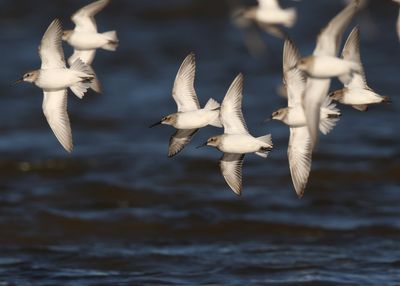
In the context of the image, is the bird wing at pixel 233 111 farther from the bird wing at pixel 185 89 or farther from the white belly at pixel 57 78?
the white belly at pixel 57 78

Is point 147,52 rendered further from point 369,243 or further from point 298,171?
point 298,171

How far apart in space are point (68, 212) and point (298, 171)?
6380 millimetres

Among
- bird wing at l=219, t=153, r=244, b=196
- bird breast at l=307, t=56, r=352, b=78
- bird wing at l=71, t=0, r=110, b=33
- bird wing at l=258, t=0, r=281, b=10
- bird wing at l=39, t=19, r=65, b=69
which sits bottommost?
bird wing at l=219, t=153, r=244, b=196

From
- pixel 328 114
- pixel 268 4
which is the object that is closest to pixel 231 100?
pixel 328 114

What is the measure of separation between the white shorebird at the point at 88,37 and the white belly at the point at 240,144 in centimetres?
150

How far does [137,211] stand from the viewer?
15.6 metres

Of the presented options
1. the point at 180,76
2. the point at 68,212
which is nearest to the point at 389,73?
the point at 68,212

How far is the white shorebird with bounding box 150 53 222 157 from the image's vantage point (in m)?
9.59

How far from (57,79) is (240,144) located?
1.71 metres

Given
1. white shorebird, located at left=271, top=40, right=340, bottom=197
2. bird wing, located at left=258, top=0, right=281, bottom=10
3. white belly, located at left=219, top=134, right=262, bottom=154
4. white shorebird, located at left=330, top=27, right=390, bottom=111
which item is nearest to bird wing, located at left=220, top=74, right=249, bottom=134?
white belly, located at left=219, top=134, right=262, bottom=154

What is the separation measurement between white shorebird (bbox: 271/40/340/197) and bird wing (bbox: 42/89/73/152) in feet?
6.20

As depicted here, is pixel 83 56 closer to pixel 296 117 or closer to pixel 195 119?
pixel 195 119

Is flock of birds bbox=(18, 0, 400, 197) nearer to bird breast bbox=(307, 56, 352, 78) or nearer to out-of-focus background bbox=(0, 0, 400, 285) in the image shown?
bird breast bbox=(307, 56, 352, 78)

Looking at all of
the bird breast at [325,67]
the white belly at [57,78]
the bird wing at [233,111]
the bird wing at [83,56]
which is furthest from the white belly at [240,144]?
the bird wing at [83,56]
